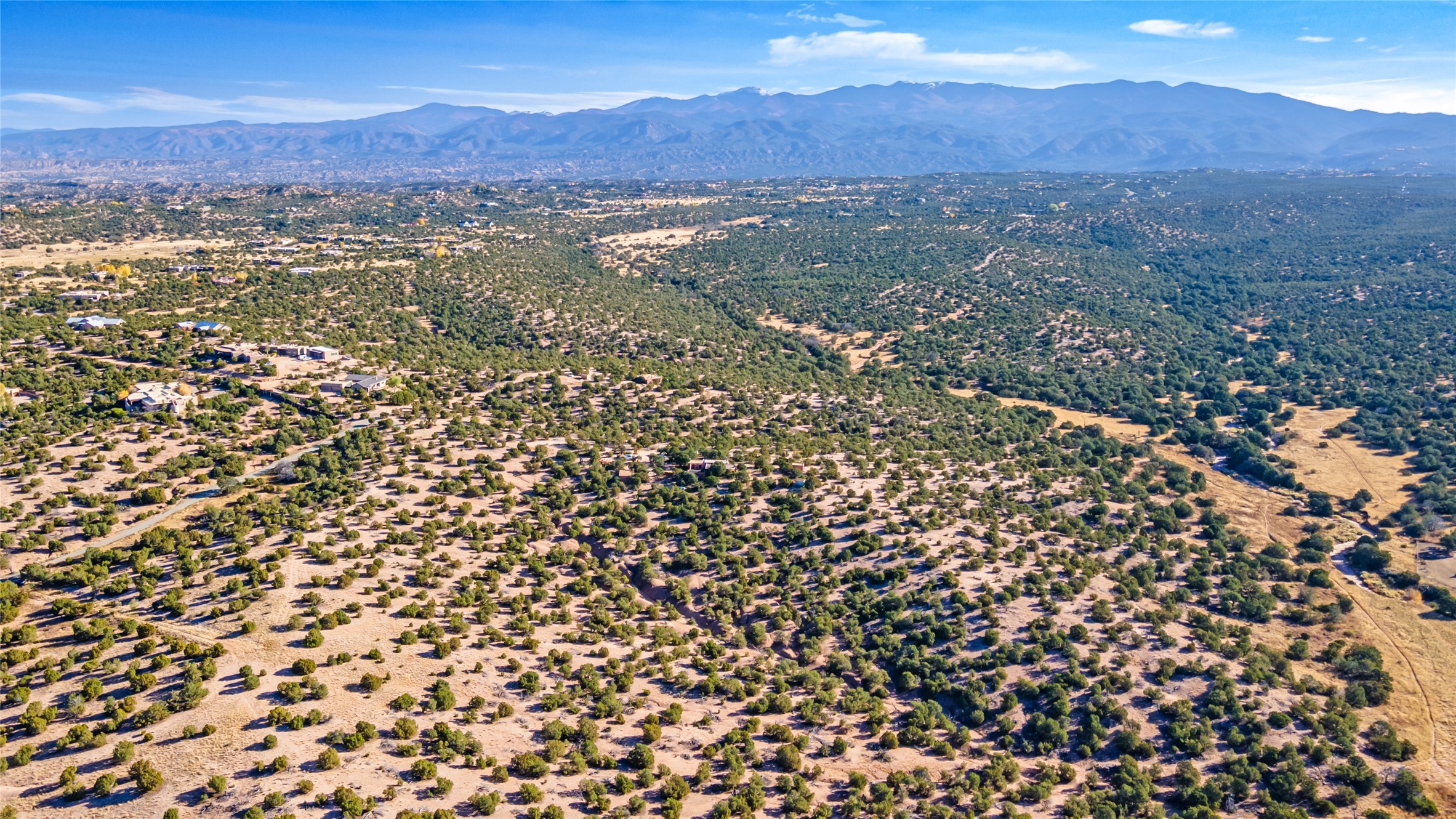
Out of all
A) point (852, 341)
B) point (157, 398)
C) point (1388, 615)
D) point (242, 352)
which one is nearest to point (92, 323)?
point (242, 352)

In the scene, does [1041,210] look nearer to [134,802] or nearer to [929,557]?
[929,557]

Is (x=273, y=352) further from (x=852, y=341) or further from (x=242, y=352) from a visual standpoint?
(x=852, y=341)

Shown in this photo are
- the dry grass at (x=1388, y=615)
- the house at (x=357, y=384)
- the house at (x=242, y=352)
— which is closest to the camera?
the dry grass at (x=1388, y=615)

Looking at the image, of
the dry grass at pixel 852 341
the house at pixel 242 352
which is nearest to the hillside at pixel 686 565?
the house at pixel 242 352

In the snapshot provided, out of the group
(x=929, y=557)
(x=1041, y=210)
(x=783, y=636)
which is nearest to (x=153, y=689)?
(x=783, y=636)

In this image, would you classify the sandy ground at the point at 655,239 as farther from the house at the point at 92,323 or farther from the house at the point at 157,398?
the house at the point at 157,398

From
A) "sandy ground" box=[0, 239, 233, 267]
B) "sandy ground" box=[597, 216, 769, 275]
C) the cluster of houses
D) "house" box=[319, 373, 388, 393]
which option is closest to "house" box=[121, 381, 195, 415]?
the cluster of houses
